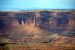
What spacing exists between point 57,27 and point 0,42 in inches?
16.9

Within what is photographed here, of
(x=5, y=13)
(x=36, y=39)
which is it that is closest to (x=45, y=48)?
(x=36, y=39)

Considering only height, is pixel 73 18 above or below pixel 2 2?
below

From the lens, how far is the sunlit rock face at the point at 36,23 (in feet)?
5.93

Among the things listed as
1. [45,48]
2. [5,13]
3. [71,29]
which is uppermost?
[5,13]

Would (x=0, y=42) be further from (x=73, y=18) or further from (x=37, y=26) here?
(x=73, y=18)

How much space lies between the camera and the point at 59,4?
182 centimetres

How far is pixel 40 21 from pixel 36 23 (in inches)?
1.3

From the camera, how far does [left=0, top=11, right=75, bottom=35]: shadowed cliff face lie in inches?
71.1

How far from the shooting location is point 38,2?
5.95 feet

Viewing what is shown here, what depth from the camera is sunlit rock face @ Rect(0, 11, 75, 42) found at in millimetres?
1807

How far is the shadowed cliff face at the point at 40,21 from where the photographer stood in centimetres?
181

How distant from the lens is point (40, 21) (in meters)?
1.81

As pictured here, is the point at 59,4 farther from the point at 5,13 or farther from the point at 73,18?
the point at 5,13

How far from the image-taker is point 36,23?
5.93 feet
